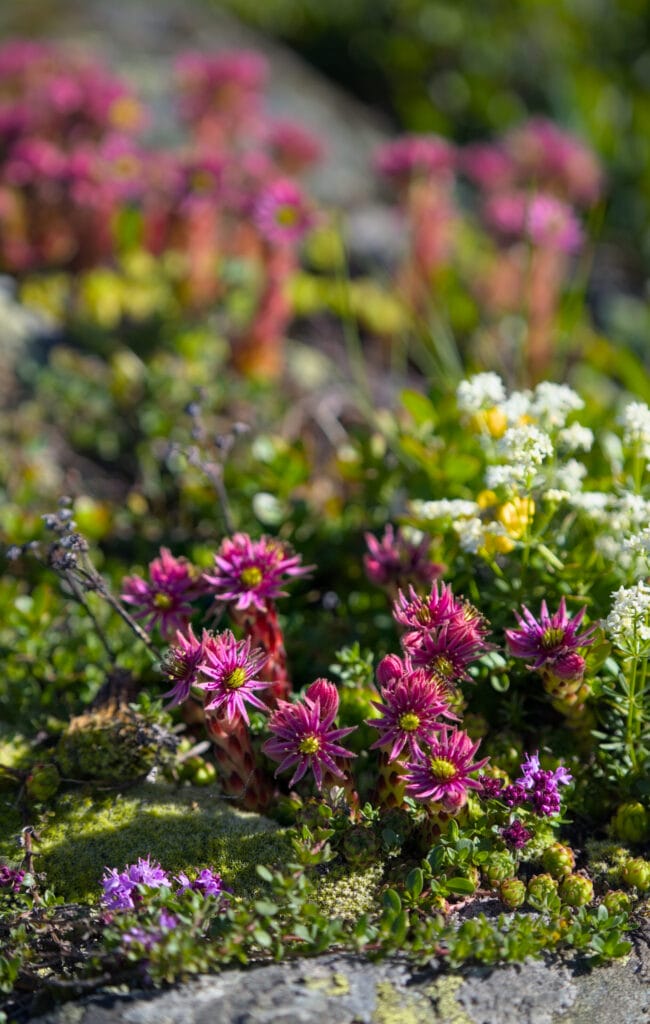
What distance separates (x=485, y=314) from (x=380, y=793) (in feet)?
11.4

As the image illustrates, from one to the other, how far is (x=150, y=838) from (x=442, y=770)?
0.77m

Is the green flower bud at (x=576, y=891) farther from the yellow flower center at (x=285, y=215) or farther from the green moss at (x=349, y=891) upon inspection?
the yellow flower center at (x=285, y=215)

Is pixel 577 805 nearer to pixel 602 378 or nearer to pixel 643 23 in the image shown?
pixel 602 378

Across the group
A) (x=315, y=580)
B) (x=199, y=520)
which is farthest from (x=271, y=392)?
(x=315, y=580)

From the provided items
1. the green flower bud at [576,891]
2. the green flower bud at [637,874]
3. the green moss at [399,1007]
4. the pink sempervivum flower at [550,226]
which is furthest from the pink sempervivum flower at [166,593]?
the pink sempervivum flower at [550,226]

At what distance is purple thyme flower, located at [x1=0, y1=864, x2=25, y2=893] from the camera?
7.03ft

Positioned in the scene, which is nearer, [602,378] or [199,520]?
[199,520]

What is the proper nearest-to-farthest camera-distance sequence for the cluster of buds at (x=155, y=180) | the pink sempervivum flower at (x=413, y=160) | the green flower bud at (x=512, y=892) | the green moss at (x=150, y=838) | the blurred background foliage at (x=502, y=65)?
the green flower bud at (x=512, y=892)
the green moss at (x=150, y=838)
the cluster of buds at (x=155, y=180)
the pink sempervivum flower at (x=413, y=160)
the blurred background foliage at (x=502, y=65)

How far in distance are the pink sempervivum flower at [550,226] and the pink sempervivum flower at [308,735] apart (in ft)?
9.11

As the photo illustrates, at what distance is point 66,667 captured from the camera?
2805 millimetres

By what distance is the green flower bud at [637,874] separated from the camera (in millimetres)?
2199

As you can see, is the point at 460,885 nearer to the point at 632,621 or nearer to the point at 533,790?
the point at 533,790

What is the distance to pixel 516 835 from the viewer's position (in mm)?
2146

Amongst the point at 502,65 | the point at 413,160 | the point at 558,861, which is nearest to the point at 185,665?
the point at 558,861
